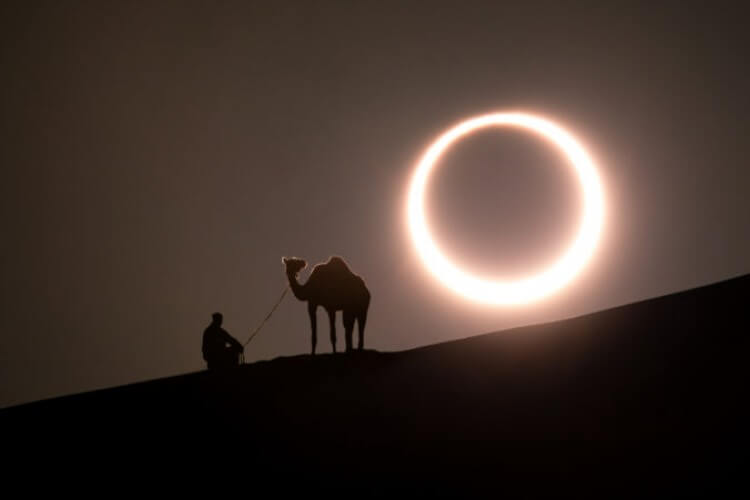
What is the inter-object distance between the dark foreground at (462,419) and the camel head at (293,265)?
196 centimetres

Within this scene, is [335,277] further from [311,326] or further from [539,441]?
[539,441]

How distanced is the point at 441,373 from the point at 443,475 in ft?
11.0

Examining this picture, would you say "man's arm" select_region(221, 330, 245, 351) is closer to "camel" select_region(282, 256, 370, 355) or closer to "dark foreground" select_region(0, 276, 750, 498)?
"dark foreground" select_region(0, 276, 750, 498)

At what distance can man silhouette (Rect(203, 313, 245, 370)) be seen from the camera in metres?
16.7

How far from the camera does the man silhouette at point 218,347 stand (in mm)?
16734

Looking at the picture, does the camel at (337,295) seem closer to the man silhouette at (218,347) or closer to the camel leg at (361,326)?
the camel leg at (361,326)

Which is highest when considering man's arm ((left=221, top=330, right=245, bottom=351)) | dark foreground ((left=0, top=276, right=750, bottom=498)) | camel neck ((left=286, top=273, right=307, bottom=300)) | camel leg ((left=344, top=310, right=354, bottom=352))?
camel neck ((left=286, top=273, right=307, bottom=300))

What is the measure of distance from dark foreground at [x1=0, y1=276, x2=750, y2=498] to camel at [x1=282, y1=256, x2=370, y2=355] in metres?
0.74

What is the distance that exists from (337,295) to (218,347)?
10.9ft

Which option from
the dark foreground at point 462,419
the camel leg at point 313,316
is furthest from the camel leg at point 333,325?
the dark foreground at point 462,419

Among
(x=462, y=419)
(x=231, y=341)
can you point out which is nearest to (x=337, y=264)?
(x=231, y=341)

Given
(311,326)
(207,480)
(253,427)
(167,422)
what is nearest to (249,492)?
(207,480)

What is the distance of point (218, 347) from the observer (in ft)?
55.1

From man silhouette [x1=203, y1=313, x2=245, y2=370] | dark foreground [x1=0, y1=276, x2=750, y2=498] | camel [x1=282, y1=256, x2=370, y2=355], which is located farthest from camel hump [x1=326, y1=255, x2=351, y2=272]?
man silhouette [x1=203, y1=313, x2=245, y2=370]
